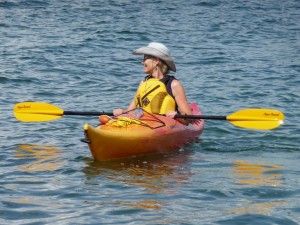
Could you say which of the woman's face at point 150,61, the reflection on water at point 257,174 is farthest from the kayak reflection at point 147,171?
the woman's face at point 150,61

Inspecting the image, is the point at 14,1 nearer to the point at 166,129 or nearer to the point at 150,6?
the point at 150,6

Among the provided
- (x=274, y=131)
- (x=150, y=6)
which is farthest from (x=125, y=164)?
(x=150, y=6)

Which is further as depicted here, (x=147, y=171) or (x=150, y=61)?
(x=150, y=61)

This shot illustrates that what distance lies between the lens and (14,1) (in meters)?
22.7

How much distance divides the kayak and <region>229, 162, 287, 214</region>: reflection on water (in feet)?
2.38

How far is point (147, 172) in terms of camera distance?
24.9 feet

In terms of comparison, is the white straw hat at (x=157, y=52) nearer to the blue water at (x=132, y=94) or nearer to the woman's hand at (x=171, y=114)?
the woman's hand at (x=171, y=114)

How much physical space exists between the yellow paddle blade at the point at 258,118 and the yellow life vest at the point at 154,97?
2.09 ft

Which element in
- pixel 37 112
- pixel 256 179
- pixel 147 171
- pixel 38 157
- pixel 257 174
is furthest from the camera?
pixel 37 112

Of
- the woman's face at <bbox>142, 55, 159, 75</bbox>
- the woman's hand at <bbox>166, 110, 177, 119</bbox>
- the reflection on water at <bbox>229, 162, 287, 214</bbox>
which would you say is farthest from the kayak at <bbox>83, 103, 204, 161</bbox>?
the reflection on water at <bbox>229, 162, 287, 214</bbox>

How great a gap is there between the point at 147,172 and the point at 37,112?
1.92 m

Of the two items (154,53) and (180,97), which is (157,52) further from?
(180,97)

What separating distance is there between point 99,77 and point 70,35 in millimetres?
4530

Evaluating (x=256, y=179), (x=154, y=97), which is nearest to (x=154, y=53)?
(x=154, y=97)
